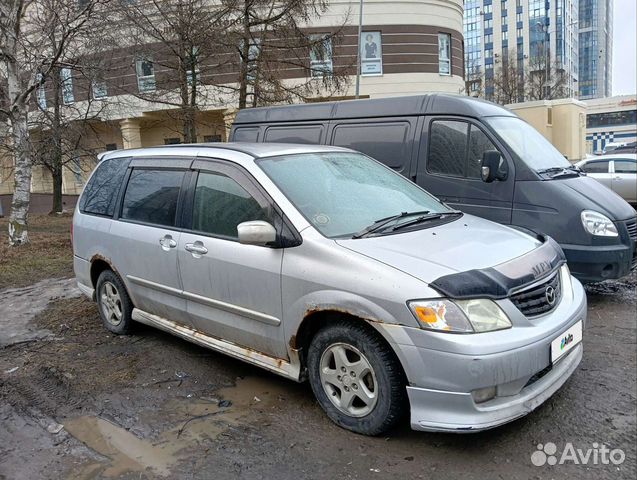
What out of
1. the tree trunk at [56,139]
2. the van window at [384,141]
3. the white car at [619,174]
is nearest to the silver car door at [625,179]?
the white car at [619,174]

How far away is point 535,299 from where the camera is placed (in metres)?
3.05

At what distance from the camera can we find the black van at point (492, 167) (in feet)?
17.5

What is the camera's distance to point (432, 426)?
111 inches

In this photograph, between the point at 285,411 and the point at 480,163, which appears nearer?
the point at 285,411

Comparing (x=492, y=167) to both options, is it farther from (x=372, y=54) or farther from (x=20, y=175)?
(x=372, y=54)

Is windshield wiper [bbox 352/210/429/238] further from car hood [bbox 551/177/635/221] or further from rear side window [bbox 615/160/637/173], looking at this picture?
rear side window [bbox 615/160/637/173]

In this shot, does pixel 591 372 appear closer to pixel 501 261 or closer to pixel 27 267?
pixel 501 261

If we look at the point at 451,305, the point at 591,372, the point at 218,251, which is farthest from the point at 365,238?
the point at 591,372

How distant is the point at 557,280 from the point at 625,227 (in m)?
2.56

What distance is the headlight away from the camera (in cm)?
529

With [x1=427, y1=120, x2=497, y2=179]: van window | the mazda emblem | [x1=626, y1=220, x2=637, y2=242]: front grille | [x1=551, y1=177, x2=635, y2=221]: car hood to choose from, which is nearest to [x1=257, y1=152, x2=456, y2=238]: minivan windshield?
the mazda emblem

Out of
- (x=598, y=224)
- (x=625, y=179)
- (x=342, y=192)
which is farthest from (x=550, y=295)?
(x=625, y=179)

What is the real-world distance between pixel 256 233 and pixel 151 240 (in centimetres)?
143

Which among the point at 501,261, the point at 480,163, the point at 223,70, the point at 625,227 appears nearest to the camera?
the point at 501,261
